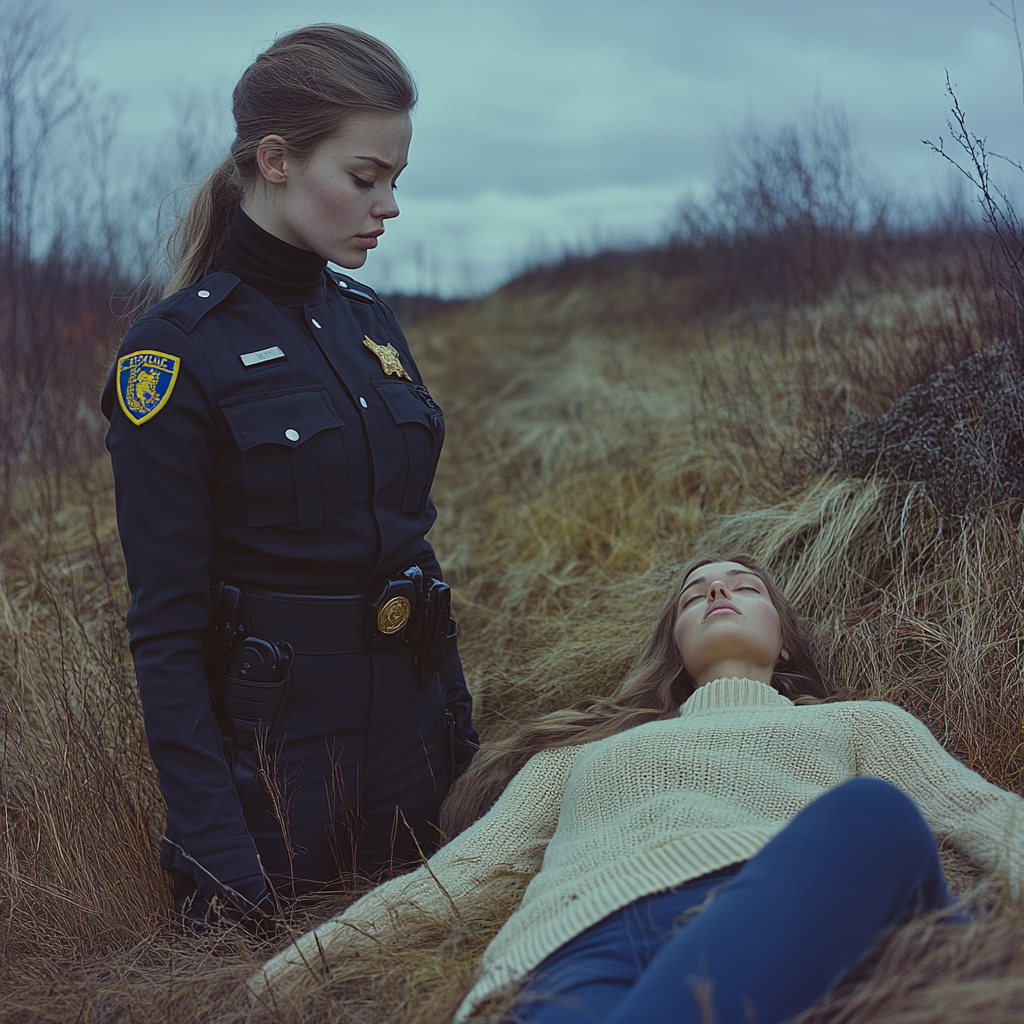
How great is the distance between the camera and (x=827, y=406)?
4.32 meters

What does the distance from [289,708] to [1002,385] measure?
2.82 meters

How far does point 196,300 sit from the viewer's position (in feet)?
7.13

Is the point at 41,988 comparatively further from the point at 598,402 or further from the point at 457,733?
the point at 598,402

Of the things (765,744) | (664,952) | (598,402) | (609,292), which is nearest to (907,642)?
(765,744)

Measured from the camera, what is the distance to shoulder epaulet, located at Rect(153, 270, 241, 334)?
6.95 feet

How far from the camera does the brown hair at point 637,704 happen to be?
2.42m

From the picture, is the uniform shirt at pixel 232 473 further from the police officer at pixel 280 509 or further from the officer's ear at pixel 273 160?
the officer's ear at pixel 273 160

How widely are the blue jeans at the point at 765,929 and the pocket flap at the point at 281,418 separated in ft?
4.03

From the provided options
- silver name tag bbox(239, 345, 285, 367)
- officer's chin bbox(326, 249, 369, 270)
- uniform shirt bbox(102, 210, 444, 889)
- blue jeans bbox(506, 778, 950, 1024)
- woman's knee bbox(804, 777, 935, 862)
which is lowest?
blue jeans bbox(506, 778, 950, 1024)

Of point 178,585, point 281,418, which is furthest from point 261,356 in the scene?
point 178,585

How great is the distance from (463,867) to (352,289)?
160 centimetres

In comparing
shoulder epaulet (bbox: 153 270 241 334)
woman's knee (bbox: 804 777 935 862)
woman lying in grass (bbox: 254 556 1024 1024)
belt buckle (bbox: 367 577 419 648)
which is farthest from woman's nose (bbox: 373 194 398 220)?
woman's knee (bbox: 804 777 935 862)

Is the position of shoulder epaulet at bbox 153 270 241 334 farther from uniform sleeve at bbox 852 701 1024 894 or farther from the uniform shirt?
uniform sleeve at bbox 852 701 1024 894

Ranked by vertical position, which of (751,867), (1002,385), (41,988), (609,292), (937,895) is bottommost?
(41,988)
